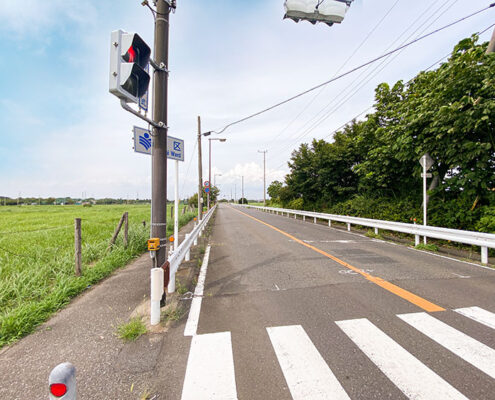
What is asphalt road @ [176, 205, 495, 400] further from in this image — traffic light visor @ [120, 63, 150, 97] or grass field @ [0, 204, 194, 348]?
traffic light visor @ [120, 63, 150, 97]

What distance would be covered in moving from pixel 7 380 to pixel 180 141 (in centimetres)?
444

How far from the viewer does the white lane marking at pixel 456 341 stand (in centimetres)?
224

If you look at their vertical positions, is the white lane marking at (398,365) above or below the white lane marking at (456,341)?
below

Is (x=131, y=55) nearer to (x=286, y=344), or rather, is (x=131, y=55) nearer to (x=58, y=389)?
(x=58, y=389)

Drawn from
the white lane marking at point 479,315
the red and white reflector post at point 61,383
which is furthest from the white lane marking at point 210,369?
the white lane marking at point 479,315

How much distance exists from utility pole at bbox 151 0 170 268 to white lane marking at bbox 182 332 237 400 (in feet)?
5.05

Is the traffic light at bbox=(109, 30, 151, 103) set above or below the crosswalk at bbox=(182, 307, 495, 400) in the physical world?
above

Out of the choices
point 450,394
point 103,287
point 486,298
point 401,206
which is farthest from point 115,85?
point 401,206

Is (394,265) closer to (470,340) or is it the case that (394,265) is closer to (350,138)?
(470,340)

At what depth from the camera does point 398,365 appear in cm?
223

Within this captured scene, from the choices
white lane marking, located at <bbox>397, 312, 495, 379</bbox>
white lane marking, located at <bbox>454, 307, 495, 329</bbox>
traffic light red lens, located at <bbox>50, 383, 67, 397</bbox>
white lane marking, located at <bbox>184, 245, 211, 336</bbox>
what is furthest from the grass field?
white lane marking, located at <bbox>454, 307, 495, 329</bbox>

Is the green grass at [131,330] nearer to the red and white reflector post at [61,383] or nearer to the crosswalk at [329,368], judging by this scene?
the crosswalk at [329,368]

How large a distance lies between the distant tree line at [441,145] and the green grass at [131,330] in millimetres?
9397

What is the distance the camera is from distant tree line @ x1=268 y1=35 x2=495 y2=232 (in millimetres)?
6957
